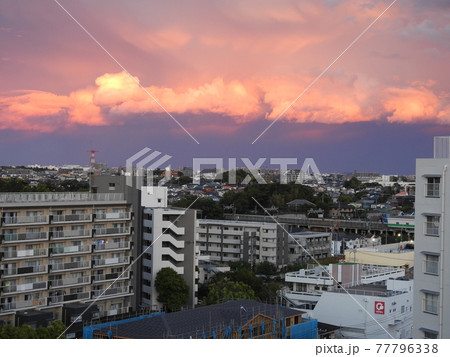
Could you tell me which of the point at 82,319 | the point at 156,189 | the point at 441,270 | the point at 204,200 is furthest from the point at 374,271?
the point at 204,200

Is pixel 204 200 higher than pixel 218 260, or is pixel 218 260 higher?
pixel 204 200

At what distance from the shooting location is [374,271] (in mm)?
5930

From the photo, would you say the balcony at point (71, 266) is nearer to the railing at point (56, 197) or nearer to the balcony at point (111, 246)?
the balcony at point (111, 246)

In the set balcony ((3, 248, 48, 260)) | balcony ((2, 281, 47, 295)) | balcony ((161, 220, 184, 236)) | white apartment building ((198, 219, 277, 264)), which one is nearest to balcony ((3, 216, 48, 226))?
balcony ((3, 248, 48, 260))

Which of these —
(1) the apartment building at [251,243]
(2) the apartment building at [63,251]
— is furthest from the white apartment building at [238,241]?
(2) the apartment building at [63,251]

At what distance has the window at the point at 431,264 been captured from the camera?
1822 millimetres

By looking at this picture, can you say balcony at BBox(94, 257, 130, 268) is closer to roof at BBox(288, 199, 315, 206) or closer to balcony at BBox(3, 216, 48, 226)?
balcony at BBox(3, 216, 48, 226)

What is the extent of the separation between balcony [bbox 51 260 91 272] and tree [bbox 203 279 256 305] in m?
1.06

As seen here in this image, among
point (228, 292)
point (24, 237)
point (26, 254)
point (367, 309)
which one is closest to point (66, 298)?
point (26, 254)

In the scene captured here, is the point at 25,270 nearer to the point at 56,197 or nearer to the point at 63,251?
the point at 63,251

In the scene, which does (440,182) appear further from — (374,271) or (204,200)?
(204,200)

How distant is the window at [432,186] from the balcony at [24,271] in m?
3.59

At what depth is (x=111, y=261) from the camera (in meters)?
Result: 5.31

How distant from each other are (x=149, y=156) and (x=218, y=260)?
8.92ft
